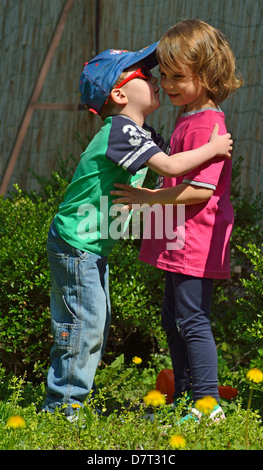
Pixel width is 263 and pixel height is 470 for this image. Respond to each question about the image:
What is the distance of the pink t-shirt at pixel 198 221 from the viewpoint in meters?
2.77

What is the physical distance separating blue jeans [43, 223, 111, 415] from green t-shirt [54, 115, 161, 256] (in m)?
0.05

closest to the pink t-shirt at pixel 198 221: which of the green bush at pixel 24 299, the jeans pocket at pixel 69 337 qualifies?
the jeans pocket at pixel 69 337

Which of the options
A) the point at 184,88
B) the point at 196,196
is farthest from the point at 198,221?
the point at 184,88

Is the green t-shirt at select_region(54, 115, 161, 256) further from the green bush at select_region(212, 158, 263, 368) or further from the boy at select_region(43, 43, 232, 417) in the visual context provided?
the green bush at select_region(212, 158, 263, 368)

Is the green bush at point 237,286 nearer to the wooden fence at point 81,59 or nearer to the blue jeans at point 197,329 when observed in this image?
the wooden fence at point 81,59

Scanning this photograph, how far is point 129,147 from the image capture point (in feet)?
8.54

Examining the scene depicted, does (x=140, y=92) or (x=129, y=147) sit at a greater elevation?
(x=140, y=92)

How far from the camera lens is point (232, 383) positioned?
344 cm

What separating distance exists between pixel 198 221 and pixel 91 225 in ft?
1.63

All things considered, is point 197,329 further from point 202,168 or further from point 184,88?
point 184,88

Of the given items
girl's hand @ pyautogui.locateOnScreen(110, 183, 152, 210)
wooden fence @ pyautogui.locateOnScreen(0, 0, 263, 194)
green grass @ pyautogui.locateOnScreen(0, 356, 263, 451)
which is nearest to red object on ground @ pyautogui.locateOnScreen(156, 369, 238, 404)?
green grass @ pyautogui.locateOnScreen(0, 356, 263, 451)
